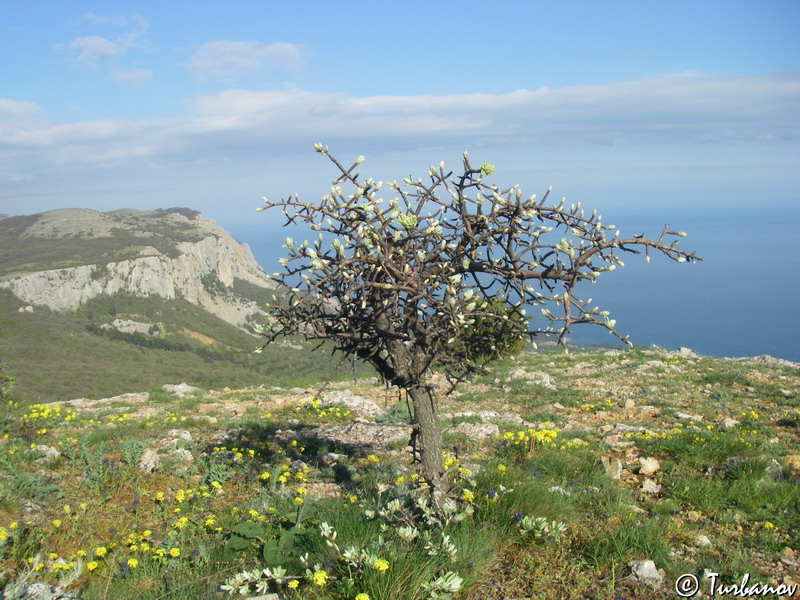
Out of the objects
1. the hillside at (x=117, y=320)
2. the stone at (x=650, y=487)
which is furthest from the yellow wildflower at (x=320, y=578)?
the hillside at (x=117, y=320)

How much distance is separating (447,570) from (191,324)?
16382cm

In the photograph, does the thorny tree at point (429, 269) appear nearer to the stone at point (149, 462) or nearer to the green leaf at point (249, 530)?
the green leaf at point (249, 530)

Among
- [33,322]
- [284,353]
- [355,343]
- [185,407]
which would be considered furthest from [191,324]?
[355,343]

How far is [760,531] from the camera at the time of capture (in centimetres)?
599

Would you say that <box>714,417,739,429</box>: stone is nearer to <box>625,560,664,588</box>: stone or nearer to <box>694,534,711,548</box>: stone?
<box>694,534,711,548</box>: stone

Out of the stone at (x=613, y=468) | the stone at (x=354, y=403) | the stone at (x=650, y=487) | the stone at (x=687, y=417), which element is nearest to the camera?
the stone at (x=650, y=487)

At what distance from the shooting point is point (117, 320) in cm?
14325

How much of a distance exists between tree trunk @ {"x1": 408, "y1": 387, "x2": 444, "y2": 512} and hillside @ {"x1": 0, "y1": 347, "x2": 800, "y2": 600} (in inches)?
12.8

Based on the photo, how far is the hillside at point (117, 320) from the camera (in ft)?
301

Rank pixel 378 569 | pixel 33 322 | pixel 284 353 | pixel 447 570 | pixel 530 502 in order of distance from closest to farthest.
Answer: pixel 378 569 < pixel 447 570 < pixel 530 502 < pixel 33 322 < pixel 284 353

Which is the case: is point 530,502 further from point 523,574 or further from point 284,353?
point 284,353

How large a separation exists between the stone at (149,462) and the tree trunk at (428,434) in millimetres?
4358

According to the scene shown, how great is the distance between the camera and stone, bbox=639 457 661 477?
8016 mm

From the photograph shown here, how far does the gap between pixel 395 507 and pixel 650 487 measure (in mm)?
4092
